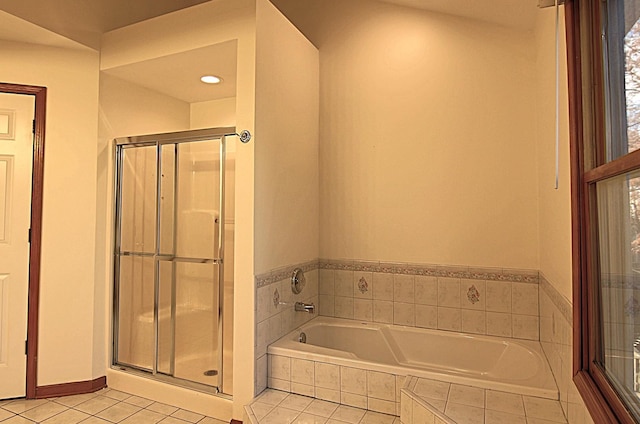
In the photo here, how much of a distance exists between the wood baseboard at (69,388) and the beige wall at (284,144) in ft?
5.31

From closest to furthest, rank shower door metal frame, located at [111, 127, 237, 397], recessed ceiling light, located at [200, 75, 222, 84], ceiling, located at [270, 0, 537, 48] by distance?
ceiling, located at [270, 0, 537, 48] → shower door metal frame, located at [111, 127, 237, 397] → recessed ceiling light, located at [200, 75, 222, 84]

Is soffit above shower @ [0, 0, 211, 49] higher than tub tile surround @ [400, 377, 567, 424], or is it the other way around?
soffit above shower @ [0, 0, 211, 49]

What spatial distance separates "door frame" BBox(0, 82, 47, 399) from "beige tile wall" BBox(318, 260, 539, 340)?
208 centimetres

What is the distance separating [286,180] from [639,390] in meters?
2.12

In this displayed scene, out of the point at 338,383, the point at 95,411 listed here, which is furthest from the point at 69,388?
the point at 338,383

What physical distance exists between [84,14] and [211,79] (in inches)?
38.0

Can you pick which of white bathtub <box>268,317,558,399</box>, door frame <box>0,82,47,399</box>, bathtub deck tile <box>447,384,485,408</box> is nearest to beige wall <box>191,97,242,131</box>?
door frame <box>0,82,47,399</box>

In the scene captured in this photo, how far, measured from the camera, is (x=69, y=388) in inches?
106

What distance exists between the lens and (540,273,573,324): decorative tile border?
1.58 m

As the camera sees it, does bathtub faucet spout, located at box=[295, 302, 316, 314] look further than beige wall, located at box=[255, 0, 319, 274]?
Yes

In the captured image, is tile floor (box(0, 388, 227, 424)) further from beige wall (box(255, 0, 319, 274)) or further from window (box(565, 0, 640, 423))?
window (box(565, 0, 640, 423))

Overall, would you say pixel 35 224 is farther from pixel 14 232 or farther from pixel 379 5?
pixel 379 5

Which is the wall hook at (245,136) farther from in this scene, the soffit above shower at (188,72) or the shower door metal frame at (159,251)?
the soffit above shower at (188,72)

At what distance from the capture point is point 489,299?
Answer: 2678 millimetres
